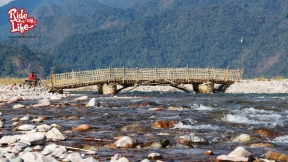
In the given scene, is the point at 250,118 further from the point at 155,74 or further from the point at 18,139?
the point at 155,74

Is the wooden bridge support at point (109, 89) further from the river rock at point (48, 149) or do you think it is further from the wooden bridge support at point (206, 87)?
the river rock at point (48, 149)

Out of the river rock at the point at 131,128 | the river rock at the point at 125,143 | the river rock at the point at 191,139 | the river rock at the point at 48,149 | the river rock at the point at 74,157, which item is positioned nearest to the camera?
the river rock at the point at 74,157

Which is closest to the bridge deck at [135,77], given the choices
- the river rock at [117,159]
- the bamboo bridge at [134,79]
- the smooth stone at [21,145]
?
the bamboo bridge at [134,79]

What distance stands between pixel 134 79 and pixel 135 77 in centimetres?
86

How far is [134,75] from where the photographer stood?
41.8m

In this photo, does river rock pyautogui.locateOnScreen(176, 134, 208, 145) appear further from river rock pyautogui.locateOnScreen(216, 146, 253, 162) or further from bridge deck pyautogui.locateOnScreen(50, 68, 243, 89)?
bridge deck pyautogui.locateOnScreen(50, 68, 243, 89)

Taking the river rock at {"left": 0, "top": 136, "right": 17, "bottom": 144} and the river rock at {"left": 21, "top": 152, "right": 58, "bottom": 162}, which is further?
the river rock at {"left": 0, "top": 136, "right": 17, "bottom": 144}

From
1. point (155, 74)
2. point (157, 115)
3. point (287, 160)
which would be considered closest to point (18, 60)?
point (155, 74)

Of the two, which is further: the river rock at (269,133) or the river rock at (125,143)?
the river rock at (269,133)

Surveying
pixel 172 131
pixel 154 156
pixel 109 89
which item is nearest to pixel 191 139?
pixel 172 131

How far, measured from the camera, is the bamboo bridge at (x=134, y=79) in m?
40.1

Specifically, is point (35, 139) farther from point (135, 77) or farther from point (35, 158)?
point (135, 77)

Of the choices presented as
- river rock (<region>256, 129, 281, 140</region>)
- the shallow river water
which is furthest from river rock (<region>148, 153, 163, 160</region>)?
river rock (<region>256, 129, 281, 140</region>)

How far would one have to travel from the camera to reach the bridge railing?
40.2 metres
